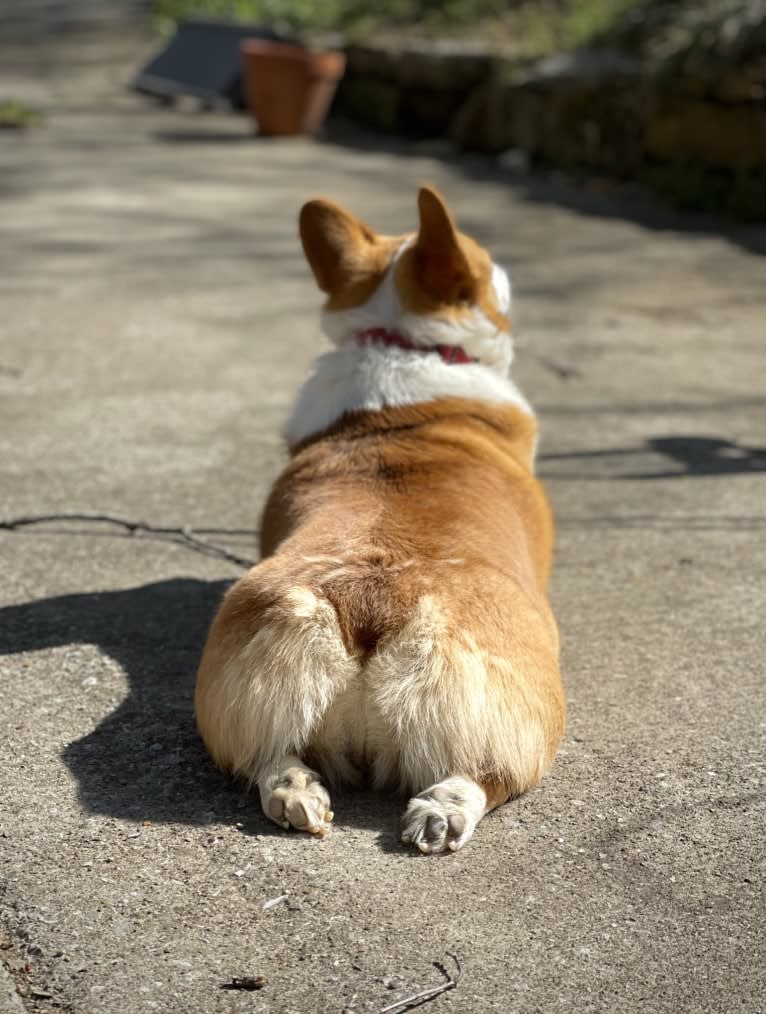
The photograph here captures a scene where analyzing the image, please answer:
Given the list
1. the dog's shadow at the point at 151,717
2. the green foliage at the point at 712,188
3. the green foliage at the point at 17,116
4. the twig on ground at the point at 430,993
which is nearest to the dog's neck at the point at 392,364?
the dog's shadow at the point at 151,717

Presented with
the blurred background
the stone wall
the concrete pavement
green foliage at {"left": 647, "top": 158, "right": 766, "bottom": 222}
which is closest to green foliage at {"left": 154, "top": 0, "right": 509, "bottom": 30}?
the blurred background

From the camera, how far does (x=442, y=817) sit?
2.85 m

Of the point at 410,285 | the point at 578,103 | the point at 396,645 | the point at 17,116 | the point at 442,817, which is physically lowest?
the point at 17,116

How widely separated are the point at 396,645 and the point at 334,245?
65.6 inches

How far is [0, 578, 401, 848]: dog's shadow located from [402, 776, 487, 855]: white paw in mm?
85

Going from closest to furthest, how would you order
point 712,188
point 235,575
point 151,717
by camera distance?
1. point 151,717
2. point 235,575
3. point 712,188

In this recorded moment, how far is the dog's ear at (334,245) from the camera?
4.12 metres

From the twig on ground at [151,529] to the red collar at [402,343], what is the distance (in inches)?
37.3

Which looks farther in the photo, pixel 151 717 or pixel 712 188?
pixel 712 188

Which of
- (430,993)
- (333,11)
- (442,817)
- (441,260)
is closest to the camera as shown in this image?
(430,993)

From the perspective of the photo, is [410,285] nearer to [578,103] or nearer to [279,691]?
[279,691]

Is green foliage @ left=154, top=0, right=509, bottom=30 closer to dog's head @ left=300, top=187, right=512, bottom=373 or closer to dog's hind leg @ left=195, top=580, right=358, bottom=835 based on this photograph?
dog's head @ left=300, top=187, right=512, bottom=373

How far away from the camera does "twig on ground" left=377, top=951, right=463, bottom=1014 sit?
240 centimetres

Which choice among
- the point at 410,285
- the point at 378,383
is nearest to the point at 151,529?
the point at 378,383
